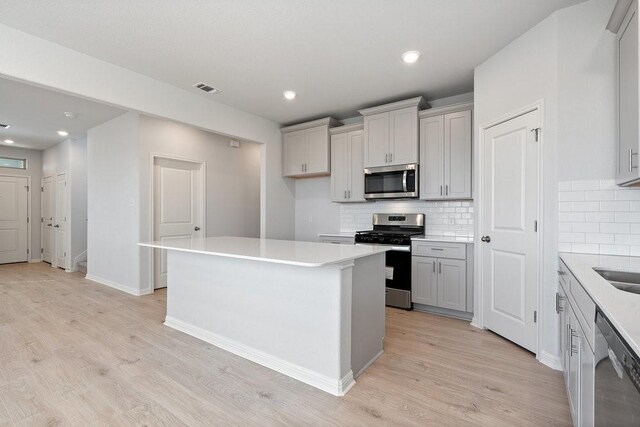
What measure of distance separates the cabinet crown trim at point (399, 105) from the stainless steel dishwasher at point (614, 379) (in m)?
3.16

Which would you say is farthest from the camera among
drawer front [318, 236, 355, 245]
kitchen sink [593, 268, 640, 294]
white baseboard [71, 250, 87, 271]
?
white baseboard [71, 250, 87, 271]

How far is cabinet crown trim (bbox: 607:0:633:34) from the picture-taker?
179 centimetres

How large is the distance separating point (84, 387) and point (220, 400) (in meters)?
0.95

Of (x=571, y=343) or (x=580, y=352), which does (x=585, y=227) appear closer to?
(x=571, y=343)

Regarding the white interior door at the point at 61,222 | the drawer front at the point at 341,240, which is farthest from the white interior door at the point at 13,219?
the drawer front at the point at 341,240

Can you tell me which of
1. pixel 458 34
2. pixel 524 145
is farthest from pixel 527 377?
pixel 458 34

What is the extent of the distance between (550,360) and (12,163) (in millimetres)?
9881

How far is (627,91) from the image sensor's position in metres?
1.84

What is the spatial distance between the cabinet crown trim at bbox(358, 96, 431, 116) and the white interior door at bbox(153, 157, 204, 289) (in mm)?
2887

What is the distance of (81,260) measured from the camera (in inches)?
244

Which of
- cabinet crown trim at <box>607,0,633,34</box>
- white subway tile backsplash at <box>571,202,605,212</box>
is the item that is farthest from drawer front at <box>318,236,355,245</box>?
cabinet crown trim at <box>607,0,633,34</box>

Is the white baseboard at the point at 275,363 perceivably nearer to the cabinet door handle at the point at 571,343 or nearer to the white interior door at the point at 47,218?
the cabinet door handle at the point at 571,343

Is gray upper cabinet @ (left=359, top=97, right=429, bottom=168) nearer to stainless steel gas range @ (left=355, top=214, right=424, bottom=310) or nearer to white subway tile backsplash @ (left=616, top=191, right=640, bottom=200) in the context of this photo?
stainless steel gas range @ (left=355, top=214, right=424, bottom=310)

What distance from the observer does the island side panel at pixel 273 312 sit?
2.02 meters
